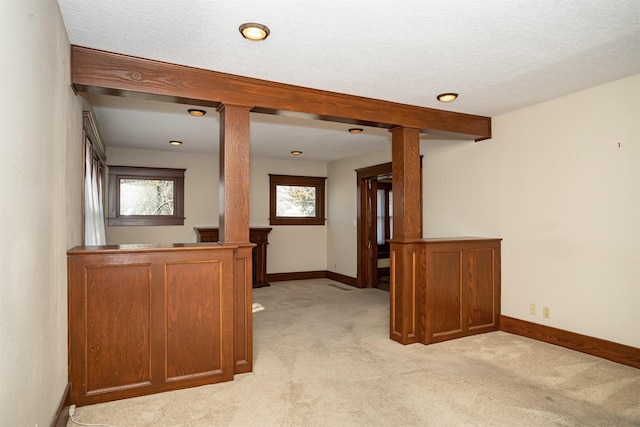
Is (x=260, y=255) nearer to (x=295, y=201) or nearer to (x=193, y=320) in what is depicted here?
(x=295, y=201)

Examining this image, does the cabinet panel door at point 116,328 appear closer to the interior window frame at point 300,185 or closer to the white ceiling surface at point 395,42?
the white ceiling surface at point 395,42

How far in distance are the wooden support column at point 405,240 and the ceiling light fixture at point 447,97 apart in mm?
406

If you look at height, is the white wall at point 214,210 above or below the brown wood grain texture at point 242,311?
above

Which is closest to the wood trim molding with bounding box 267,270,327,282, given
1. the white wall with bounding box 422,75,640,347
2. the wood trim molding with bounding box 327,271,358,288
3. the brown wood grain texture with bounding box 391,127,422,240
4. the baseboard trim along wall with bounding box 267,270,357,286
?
the baseboard trim along wall with bounding box 267,270,357,286

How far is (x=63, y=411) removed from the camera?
2.16m

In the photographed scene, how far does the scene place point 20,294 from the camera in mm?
1393

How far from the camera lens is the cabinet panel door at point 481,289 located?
3.97m

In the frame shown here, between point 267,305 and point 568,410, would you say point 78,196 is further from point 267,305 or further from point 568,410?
point 568,410

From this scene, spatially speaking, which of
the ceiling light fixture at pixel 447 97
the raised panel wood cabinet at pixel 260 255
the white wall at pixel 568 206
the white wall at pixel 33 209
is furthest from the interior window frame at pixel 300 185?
the white wall at pixel 33 209

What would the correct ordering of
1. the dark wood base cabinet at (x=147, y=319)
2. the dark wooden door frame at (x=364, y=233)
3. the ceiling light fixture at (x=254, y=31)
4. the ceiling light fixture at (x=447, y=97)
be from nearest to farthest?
the ceiling light fixture at (x=254, y=31), the dark wood base cabinet at (x=147, y=319), the ceiling light fixture at (x=447, y=97), the dark wooden door frame at (x=364, y=233)

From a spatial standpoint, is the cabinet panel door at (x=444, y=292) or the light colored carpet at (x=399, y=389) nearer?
the light colored carpet at (x=399, y=389)

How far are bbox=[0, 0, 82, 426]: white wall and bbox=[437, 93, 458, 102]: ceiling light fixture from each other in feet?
9.52

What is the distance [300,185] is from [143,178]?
9.17 ft

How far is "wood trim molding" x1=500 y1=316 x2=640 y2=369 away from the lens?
308 centimetres
